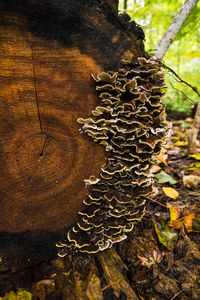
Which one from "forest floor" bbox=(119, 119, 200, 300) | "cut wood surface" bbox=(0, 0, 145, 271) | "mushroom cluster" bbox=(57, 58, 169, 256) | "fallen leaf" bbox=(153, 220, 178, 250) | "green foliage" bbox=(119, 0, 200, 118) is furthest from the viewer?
"green foliage" bbox=(119, 0, 200, 118)

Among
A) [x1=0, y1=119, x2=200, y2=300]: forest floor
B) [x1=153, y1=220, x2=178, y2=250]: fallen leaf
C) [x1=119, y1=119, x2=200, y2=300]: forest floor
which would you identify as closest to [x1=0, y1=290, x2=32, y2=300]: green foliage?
[x1=0, y1=119, x2=200, y2=300]: forest floor

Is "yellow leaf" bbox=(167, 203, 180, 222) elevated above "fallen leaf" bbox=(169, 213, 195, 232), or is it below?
above

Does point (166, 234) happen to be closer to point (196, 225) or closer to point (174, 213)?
point (174, 213)

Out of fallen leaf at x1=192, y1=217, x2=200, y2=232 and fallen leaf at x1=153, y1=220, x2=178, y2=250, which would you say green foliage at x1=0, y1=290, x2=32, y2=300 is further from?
fallen leaf at x1=192, y1=217, x2=200, y2=232

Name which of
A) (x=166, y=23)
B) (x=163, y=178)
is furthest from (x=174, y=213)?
(x=166, y=23)

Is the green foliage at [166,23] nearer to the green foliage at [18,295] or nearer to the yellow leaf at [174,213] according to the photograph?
the yellow leaf at [174,213]
